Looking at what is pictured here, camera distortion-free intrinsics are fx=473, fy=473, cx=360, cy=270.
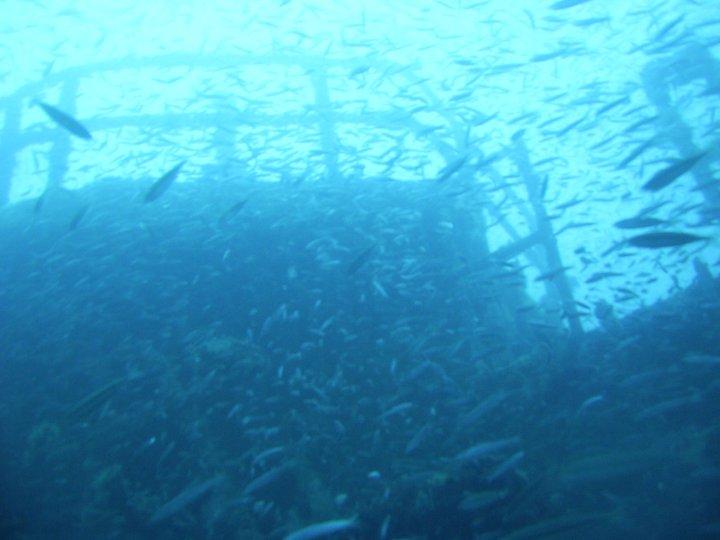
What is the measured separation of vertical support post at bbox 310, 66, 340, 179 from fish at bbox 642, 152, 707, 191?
28.7ft

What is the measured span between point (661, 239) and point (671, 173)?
2.09 feet

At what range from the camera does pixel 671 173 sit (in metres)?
4.12

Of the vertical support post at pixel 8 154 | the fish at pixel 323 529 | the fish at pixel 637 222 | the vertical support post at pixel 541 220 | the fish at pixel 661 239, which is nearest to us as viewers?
the fish at pixel 323 529

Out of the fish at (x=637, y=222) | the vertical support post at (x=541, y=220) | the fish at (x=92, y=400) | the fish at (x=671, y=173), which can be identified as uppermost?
the fish at (x=671, y=173)

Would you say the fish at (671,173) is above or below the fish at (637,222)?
above

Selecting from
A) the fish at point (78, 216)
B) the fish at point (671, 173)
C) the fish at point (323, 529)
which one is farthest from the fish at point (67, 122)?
the fish at point (671, 173)

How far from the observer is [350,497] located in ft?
23.7

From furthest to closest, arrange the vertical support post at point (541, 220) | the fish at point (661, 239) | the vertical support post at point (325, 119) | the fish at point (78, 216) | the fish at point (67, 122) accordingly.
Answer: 1. the vertical support post at point (541, 220)
2. the vertical support post at point (325, 119)
3. the fish at point (78, 216)
4. the fish at point (67, 122)
5. the fish at point (661, 239)

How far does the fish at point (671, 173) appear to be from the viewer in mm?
3986

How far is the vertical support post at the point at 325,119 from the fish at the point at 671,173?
8758mm

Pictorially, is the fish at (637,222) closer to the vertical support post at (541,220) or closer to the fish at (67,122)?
the fish at (67,122)

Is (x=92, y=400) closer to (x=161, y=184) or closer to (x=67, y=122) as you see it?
(x=161, y=184)

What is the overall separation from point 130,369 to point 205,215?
13.3 feet

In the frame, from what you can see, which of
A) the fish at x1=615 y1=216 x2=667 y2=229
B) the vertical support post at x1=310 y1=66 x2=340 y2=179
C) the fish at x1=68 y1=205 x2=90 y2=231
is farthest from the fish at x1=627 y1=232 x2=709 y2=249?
the vertical support post at x1=310 y1=66 x2=340 y2=179
